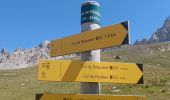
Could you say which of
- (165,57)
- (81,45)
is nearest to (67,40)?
(81,45)

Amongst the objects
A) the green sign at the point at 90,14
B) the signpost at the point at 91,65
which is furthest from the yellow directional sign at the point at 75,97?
the green sign at the point at 90,14

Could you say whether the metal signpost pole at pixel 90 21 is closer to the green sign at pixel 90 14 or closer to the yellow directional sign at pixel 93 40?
the green sign at pixel 90 14

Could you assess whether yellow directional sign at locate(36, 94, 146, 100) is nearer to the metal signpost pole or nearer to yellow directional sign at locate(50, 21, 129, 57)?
the metal signpost pole

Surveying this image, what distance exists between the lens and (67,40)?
10.1m

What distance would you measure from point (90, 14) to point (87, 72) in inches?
61.2

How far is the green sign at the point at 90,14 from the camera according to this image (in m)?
9.70

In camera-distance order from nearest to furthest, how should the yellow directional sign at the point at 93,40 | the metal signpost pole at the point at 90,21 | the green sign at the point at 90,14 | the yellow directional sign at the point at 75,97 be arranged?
the yellow directional sign at the point at 75,97
the yellow directional sign at the point at 93,40
the metal signpost pole at the point at 90,21
the green sign at the point at 90,14

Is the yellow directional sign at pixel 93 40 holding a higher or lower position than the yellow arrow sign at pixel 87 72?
higher

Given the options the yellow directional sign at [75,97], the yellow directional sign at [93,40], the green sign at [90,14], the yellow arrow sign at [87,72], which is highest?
the green sign at [90,14]

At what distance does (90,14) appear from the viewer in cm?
970

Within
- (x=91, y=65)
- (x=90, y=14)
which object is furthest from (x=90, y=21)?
(x=91, y=65)

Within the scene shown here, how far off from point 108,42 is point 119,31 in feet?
1.29

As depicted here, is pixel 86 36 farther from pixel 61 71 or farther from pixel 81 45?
pixel 61 71

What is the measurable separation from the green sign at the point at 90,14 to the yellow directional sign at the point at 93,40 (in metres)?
0.34
